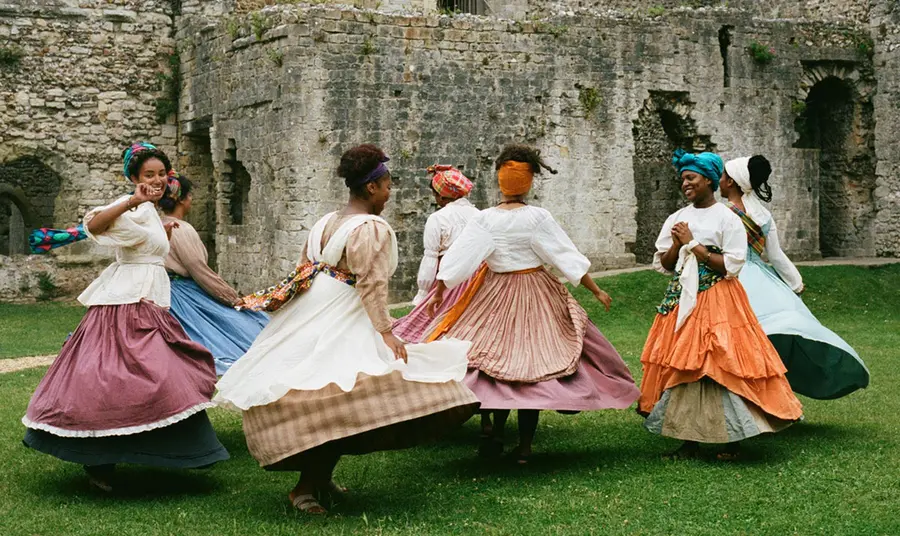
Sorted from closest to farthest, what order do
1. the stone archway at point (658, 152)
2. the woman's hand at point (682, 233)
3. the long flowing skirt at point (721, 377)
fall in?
the long flowing skirt at point (721, 377)
the woman's hand at point (682, 233)
the stone archway at point (658, 152)

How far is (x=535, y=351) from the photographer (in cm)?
705

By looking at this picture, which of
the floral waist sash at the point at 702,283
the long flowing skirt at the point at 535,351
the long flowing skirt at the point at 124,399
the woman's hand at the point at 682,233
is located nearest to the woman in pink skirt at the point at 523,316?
the long flowing skirt at the point at 535,351

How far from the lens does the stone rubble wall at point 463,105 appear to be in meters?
16.7

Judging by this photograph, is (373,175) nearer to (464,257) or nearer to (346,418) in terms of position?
(464,257)

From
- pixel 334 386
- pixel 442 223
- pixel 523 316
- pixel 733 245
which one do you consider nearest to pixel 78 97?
pixel 442 223

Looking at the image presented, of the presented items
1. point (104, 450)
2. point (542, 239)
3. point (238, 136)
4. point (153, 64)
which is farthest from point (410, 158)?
point (104, 450)

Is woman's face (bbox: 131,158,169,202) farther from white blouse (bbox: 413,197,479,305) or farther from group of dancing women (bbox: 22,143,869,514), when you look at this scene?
white blouse (bbox: 413,197,479,305)

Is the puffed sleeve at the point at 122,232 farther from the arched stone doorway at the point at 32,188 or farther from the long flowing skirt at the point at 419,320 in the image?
the arched stone doorway at the point at 32,188

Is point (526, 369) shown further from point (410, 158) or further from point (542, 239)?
point (410, 158)

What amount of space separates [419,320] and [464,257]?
114 cm

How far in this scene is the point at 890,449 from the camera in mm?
7637

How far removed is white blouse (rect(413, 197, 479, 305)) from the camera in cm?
920

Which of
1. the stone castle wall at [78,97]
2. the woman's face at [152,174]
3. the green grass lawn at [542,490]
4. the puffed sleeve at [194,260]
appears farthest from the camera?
the stone castle wall at [78,97]

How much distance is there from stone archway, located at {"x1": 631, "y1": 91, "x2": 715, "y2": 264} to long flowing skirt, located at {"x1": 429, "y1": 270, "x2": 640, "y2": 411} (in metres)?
11.9
